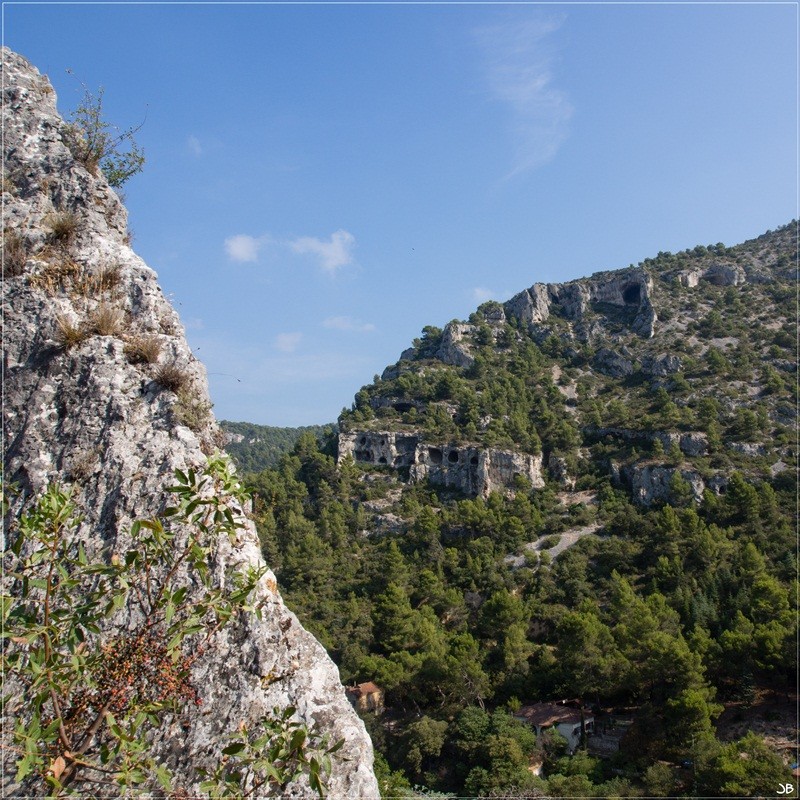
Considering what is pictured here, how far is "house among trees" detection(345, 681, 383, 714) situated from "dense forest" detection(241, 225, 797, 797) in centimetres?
74

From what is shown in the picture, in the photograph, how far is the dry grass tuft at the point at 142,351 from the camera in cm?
450

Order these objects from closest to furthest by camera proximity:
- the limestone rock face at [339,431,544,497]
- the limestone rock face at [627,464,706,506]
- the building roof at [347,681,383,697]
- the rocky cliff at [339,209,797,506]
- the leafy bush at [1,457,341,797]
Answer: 1. the leafy bush at [1,457,341,797]
2. the building roof at [347,681,383,697]
3. the limestone rock face at [627,464,706,506]
4. the rocky cliff at [339,209,797,506]
5. the limestone rock face at [339,431,544,497]

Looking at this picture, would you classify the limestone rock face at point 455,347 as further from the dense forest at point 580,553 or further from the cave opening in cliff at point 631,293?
the cave opening in cliff at point 631,293

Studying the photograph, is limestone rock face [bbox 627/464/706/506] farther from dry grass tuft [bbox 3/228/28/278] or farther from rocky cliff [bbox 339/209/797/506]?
dry grass tuft [bbox 3/228/28/278]

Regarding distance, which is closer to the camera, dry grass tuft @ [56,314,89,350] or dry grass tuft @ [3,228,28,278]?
dry grass tuft @ [56,314,89,350]

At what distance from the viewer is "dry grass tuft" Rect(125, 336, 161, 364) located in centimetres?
450

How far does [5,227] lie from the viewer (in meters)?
5.04

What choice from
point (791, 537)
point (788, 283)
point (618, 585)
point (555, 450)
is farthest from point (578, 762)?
point (788, 283)

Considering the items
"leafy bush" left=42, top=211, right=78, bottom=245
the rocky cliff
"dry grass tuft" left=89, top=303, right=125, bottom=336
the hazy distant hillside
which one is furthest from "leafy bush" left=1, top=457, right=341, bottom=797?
the hazy distant hillside

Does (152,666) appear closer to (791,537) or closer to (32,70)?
(32,70)

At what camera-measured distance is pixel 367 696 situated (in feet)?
92.0

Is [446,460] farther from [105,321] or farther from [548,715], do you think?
[105,321]

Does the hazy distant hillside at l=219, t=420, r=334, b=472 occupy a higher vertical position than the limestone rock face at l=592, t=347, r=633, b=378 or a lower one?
lower

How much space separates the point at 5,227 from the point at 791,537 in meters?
46.4
